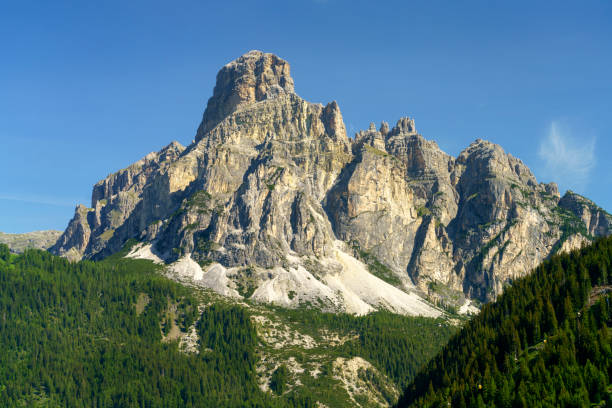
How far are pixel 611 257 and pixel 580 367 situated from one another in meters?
55.9

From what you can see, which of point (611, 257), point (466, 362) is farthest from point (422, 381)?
point (611, 257)

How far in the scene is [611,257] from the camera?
181125mm

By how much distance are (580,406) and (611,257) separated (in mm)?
68923

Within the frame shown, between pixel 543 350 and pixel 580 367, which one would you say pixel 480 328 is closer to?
pixel 543 350

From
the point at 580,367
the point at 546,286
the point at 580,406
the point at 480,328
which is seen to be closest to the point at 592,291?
the point at 546,286

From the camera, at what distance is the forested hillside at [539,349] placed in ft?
435

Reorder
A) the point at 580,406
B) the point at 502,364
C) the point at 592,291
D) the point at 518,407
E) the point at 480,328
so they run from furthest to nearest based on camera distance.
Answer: the point at 480,328 < the point at 592,291 < the point at 502,364 < the point at 518,407 < the point at 580,406

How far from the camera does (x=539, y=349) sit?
154m

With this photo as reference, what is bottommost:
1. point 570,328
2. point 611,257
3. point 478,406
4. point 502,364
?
point 478,406

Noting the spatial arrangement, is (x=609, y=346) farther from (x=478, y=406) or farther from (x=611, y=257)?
(x=611, y=257)

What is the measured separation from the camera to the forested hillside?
435 ft

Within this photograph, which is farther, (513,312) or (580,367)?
(513,312)

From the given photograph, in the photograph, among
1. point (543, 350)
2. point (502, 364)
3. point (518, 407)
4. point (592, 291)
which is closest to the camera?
point (518, 407)

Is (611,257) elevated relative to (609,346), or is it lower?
elevated
